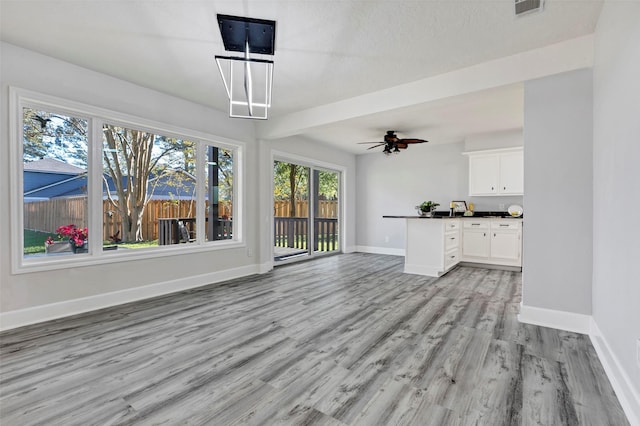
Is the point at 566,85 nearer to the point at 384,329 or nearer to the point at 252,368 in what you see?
the point at 384,329

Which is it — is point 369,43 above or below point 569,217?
above

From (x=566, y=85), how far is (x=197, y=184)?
4447 millimetres

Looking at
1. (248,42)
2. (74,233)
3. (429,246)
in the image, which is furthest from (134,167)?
(429,246)

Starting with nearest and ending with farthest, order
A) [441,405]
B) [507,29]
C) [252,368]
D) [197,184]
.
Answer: [441,405]
[252,368]
[507,29]
[197,184]

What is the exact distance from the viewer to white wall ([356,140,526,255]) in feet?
21.1

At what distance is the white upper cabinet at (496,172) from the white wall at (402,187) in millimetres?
282

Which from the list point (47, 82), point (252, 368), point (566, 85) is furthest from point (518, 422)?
point (47, 82)

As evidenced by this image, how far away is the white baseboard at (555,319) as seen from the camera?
103 inches

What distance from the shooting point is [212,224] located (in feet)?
15.1

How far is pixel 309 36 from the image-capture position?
8.32 feet

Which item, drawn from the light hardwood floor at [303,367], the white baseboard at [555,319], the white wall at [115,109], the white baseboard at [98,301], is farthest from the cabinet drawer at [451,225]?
the white baseboard at [98,301]

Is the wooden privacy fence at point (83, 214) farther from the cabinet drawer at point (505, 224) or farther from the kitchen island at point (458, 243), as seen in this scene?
the cabinet drawer at point (505, 224)

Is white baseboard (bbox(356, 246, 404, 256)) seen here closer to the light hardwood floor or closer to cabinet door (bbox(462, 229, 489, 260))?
cabinet door (bbox(462, 229, 489, 260))

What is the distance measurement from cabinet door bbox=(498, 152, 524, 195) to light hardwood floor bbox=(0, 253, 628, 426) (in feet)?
10.1
